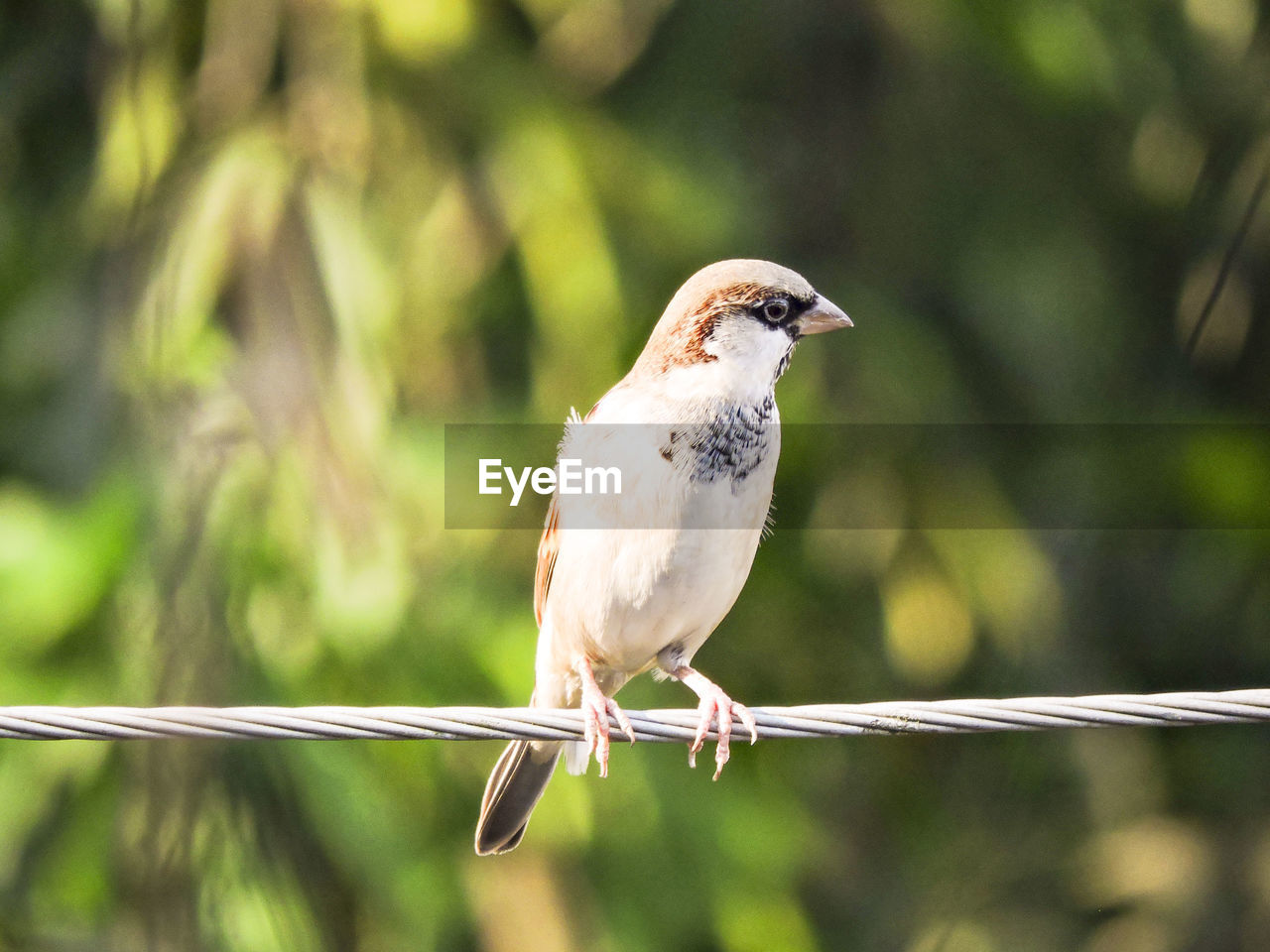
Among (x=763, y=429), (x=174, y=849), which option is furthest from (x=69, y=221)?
(x=763, y=429)

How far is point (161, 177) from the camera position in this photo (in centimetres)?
577

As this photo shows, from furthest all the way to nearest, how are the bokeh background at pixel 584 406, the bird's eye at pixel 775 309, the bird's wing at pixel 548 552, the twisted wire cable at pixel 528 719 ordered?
the bokeh background at pixel 584 406, the bird's wing at pixel 548 552, the bird's eye at pixel 775 309, the twisted wire cable at pixel 528 719

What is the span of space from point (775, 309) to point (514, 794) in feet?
4.66

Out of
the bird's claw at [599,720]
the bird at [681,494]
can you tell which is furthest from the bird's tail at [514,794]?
the bird's claw at [599,720]

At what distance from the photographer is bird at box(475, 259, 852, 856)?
10.3 feet

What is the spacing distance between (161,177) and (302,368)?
1.12m

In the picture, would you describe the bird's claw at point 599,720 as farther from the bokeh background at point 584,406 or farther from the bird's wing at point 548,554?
the bokeh background at point 584,406

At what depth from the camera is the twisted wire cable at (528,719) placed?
86.4 inches

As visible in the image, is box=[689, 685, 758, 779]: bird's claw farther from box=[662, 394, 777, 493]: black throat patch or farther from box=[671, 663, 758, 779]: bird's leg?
box=[662, 394, 777, 493]: black throat patch

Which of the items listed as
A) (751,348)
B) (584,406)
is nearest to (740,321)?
(751,348)

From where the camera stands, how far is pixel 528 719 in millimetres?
2352

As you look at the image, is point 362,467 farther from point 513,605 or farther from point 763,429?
point 763,429

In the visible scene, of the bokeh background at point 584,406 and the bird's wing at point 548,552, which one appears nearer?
the bird's wing at point 548,552

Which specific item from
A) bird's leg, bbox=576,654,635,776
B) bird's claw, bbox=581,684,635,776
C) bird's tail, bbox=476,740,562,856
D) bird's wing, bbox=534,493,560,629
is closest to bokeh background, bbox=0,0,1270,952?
bird's tail, bbox=476,740,562,856
